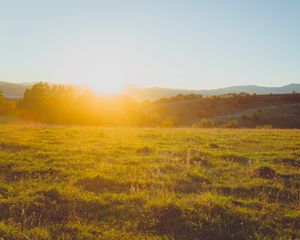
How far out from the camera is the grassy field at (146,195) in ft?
23.3

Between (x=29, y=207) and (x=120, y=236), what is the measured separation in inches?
111

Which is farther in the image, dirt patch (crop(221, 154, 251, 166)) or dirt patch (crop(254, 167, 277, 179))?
dirt patch (crop(221, 154, 251, 166))

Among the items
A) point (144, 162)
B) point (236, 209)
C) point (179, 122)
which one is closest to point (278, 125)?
point (179, 122)

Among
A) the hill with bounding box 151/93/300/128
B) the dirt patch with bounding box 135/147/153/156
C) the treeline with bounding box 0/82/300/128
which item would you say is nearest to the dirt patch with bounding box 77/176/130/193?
the dirt patch with bounding box 135/147/153/156

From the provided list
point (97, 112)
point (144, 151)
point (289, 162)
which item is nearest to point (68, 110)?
point (97, 112)

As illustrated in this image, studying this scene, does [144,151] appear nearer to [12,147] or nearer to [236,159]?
[236,159]

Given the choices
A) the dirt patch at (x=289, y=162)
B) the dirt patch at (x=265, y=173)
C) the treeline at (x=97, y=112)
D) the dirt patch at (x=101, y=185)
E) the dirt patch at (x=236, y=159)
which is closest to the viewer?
the dirt patch at (x=101, y=185)

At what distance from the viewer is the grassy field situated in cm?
711

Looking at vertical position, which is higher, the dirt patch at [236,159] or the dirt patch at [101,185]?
the dirt patch at [101,185]

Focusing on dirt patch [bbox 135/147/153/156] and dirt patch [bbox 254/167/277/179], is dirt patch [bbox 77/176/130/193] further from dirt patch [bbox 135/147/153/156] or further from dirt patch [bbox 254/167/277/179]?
dirt patch [bbox 135/147/153/156]

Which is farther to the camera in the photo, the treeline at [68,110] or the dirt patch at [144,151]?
the treeline at [68,110]

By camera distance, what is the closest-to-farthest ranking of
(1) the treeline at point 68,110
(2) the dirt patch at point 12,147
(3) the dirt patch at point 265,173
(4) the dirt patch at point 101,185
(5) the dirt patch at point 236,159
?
(4) the dirt patch at point 101,185 < (3) the dirt patch at point 265,173 < (5) the dirt patch at point 236,159 < (2) the dirt patch at point 12,147 < (1) the treeline at point 68,110

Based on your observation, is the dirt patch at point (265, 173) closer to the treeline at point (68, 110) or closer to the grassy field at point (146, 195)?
the grassy field at point (146, 195)

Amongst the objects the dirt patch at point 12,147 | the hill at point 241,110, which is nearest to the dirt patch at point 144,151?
the dirt patch at point 12,147
